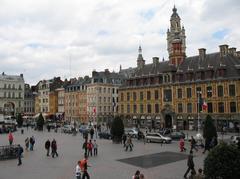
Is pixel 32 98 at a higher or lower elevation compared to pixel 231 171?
higher

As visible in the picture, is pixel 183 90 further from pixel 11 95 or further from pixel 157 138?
pixel 11 95

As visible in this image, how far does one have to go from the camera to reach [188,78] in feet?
197

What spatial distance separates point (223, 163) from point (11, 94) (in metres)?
102

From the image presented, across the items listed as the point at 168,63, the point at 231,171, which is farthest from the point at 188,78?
the point at 231,171

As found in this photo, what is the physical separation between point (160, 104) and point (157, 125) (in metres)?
4.91

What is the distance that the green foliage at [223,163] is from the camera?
504 inches

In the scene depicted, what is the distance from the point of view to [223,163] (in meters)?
12.9

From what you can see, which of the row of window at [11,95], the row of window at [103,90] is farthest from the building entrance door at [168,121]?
the row of window at [11,95]

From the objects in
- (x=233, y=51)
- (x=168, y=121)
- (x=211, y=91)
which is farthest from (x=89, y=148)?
(x=233, y=51)

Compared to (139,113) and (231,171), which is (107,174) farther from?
(139,113)

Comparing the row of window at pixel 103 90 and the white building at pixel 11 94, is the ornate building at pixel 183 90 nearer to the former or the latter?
the row of window at pixel 103 90

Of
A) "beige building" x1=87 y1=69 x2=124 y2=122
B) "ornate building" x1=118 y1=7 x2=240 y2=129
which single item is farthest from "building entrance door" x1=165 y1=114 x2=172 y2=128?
"beige building" x1=87 y1=69 x2=124 y2=122

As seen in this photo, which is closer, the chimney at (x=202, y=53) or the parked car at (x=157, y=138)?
the parked car at (x=157, y=138)

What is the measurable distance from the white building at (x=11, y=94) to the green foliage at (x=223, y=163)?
3900 inches
